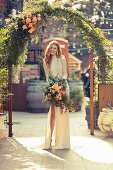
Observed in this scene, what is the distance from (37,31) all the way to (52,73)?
1228mm

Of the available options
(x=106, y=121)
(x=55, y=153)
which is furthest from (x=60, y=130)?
(x=106, y=121)

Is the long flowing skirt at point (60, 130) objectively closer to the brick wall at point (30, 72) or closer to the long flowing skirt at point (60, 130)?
the long flowing skirt at point (60, 130)

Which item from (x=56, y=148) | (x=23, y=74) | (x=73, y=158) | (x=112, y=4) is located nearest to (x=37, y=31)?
(x=56, y=148)

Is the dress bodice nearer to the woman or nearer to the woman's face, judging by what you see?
the woman

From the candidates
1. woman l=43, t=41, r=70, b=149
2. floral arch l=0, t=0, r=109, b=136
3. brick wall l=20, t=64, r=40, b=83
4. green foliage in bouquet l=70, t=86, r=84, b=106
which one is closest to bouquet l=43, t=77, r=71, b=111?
woman l=43, t=41, r=70, b=149

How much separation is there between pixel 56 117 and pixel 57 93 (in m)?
0.47

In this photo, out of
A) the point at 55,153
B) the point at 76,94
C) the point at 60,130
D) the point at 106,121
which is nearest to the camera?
the point at 55,153

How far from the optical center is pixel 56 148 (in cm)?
649

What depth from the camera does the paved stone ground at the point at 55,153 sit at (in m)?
5.25

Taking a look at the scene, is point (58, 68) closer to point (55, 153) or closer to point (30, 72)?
point (55, 153)

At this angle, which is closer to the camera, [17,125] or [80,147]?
[80,147]

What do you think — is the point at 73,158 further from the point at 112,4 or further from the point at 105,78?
the point at 112,4

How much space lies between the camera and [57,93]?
6.48m

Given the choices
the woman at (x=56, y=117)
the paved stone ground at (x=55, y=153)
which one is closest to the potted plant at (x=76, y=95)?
the paved stone ground at (x=55, y=153)
